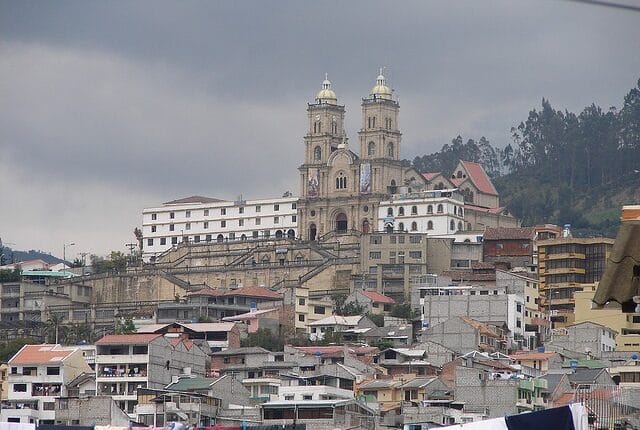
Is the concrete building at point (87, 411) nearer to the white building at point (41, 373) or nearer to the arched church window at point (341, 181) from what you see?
the white building at point (41, 373)

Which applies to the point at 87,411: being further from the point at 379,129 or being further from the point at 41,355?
the point at 379,129

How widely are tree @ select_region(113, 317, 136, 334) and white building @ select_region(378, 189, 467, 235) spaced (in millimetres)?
17573

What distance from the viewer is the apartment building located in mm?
58438

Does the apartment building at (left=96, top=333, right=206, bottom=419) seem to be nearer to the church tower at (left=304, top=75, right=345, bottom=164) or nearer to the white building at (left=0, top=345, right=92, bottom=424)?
the white building at (left=0, top=345, right=92, bottom=424)

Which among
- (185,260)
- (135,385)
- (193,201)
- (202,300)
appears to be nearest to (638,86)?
(193,201)

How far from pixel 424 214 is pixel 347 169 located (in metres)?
6.29

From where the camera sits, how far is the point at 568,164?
129m

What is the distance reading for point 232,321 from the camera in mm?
73750

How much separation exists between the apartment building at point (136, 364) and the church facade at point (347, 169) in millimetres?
29680

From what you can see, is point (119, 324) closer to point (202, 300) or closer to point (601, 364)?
point (202, 300)

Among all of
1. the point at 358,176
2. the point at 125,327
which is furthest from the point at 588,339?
the point at 358,176

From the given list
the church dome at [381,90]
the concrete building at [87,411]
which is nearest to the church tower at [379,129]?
the church dome at [381,90]

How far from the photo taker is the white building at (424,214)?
9062cm

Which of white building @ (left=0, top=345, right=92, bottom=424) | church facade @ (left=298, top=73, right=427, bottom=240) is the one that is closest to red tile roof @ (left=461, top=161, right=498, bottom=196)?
church facade @ (left=298, top=73, right=427, bottom=240)
